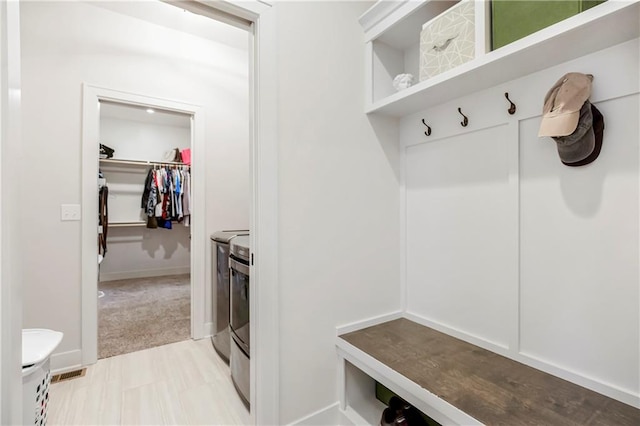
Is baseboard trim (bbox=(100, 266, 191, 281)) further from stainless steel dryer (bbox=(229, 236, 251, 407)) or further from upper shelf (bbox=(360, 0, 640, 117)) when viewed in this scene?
upper shelf (bbox=(360, 0, 640, 117))

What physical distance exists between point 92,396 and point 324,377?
4.91 feet

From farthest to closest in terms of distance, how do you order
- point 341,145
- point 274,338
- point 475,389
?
point 341,145, point 274,338, point 475,389

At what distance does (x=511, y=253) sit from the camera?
1.32 m

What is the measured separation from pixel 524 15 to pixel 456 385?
4.61 ft

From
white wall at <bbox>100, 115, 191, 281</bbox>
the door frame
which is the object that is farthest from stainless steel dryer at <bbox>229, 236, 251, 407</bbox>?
white wall at <bbox>100, 115, 191, 281</bbox>

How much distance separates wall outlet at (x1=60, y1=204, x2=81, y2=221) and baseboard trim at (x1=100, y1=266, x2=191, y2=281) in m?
3.18

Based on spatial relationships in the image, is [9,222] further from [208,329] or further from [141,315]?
[141,315]

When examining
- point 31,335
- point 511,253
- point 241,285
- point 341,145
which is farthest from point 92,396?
point 511,253

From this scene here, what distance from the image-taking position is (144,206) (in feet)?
15.1

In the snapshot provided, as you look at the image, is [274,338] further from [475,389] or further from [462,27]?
[462,27]

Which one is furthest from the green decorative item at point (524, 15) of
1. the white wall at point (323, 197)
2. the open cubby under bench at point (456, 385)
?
the open cubby under bench at point (456, 385)

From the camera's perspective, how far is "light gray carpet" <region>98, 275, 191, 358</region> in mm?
2521

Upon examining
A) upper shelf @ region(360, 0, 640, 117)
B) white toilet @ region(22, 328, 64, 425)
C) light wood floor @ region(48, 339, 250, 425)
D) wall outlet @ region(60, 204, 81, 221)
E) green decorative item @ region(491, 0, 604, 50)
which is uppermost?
green decorative item @ region(491, 0, 604, 50)

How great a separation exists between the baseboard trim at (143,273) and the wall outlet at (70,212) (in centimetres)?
318
